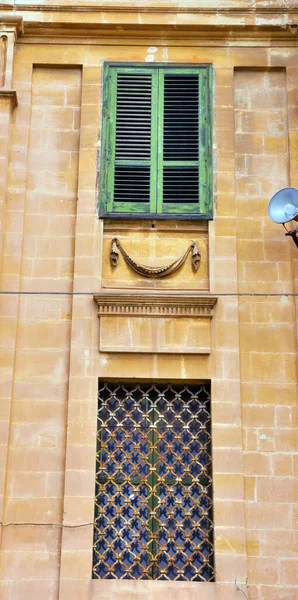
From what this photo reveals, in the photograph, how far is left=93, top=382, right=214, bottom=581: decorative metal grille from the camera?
1197 cm

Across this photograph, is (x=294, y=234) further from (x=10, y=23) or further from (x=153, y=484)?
(x=10, y=23)

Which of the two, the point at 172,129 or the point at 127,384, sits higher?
the point at 172,129

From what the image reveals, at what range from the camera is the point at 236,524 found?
11.9 metres

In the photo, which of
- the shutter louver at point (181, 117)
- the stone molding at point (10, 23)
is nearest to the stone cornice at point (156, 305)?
the shutter louver at point (181, 117)

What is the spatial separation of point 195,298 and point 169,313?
0.41 m

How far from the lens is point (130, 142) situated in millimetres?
13984

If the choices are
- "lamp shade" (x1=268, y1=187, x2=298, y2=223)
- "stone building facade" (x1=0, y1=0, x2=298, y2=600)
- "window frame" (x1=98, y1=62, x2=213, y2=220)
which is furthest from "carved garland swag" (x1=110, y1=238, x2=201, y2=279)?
"lamp shade" (x1=268, y1=187, x2=298, y2=223)

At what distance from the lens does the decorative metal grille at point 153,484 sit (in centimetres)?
1197

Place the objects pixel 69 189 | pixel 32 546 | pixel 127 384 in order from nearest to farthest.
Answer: pixel 32 546 < pixel 127 384 < pixel 69 189

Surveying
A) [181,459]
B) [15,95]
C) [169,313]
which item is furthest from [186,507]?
[15,95]

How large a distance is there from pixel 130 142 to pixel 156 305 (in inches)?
106

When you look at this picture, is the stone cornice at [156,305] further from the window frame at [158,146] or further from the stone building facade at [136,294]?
the window frame at [158,146]

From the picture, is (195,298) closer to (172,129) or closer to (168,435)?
(168,435)

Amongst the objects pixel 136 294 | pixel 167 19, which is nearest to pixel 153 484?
pixel 136 294
